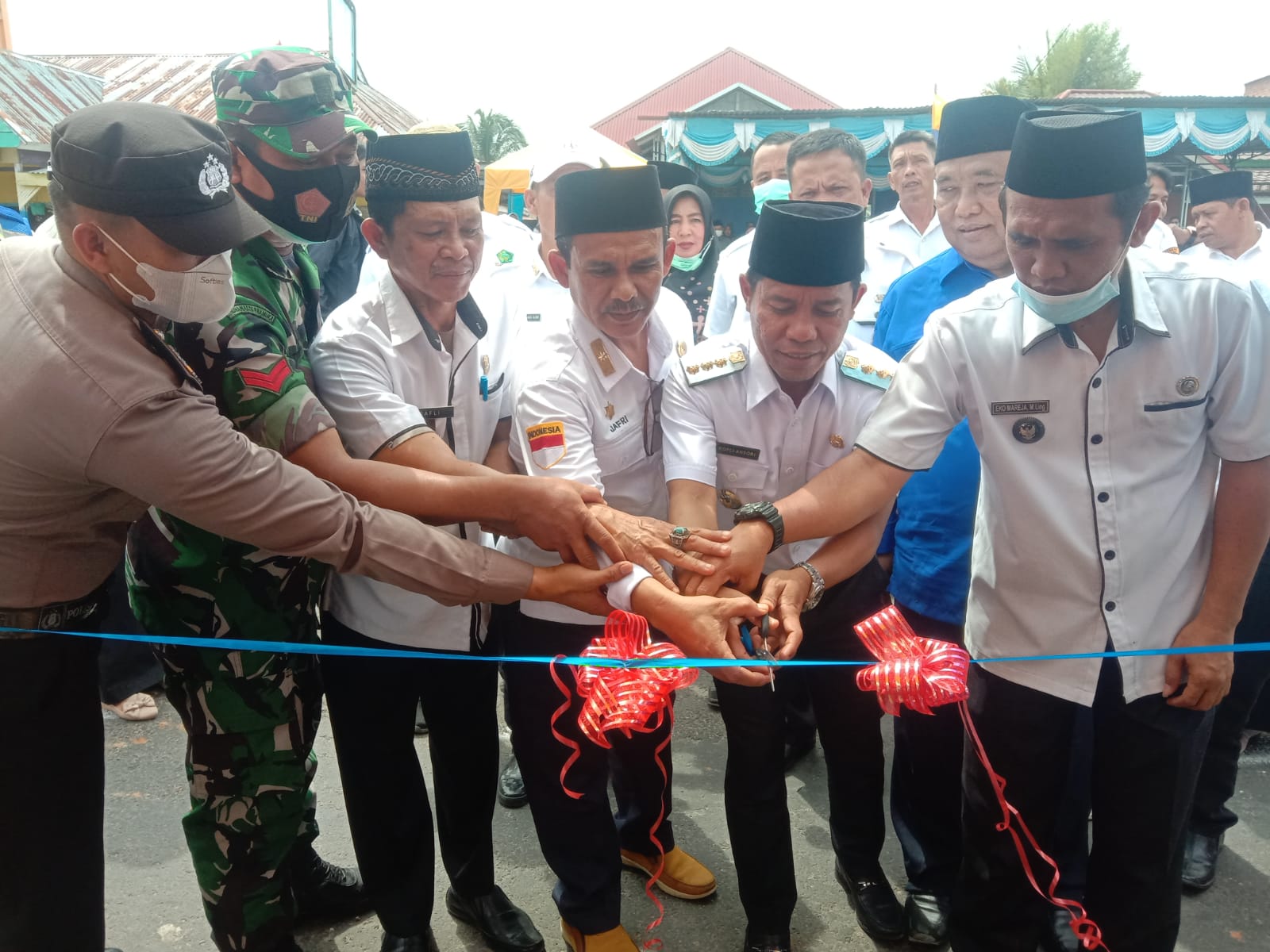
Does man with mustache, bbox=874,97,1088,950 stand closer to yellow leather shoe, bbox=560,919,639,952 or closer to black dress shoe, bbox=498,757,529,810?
yellow leather shoe, bbox=560,919,639,952

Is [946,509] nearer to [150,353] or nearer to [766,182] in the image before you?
[150,353]

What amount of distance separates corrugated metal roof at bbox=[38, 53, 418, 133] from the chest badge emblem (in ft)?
66.9

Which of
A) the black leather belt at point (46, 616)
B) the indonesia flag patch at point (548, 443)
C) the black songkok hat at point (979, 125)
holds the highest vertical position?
the black songkok hat at point (979, 125)

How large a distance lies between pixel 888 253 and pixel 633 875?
323 cm

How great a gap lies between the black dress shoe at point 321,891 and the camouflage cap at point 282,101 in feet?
6.91

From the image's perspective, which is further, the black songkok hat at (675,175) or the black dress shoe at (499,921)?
the black songkok hat at (675,175)

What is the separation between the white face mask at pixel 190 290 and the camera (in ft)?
5.93

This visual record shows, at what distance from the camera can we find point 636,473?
271 cm

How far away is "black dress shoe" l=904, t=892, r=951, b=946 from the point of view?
2.73m

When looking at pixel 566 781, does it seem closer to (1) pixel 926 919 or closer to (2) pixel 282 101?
(1) pixel 926 919

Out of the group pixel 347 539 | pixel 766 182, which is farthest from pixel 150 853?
pixel 766 182

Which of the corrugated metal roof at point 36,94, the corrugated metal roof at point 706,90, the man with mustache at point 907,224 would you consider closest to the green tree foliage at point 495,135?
the corrugated metal roof at point 706,90

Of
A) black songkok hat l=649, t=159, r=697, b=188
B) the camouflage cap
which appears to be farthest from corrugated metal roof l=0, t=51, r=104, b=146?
the camouflage cap

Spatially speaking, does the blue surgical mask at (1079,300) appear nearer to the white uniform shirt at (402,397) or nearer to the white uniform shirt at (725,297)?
the white uniform shirt at (402,397)
